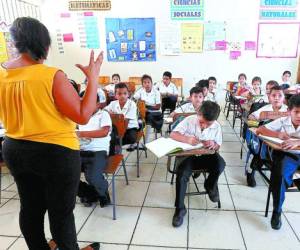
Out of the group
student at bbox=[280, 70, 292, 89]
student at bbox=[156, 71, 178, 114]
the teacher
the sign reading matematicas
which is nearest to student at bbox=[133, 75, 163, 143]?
student at bbox=[156, 71, 178, 114]

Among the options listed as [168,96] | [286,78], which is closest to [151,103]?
[168,96]

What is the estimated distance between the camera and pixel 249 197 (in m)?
2.36

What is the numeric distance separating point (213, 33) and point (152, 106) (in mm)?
2765

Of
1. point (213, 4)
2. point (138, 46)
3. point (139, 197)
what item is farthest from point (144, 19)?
point (139, 197)

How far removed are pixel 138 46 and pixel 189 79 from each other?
1.41 m

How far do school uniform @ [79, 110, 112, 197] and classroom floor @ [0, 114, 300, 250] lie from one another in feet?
0.98

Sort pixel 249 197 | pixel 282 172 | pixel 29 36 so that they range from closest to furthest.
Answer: pixel 29 36
pixel 282 172
pixel 249 197

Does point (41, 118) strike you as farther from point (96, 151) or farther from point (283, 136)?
point (283, 136)

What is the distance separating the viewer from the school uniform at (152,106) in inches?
149

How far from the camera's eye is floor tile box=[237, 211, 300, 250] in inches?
68.6

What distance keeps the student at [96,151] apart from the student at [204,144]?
590mm

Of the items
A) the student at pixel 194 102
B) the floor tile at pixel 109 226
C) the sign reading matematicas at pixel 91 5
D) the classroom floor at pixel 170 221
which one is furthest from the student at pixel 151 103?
the sign reading matematicas at pixel 91 5

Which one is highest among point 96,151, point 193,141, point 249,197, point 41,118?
point 41,118

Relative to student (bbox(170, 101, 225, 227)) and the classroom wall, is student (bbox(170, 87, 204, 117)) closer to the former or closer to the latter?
student (bbox(170, 101, 225, 227))
